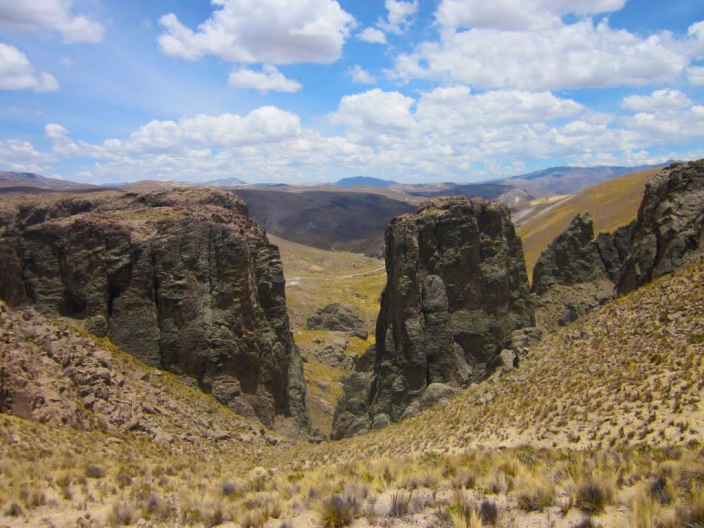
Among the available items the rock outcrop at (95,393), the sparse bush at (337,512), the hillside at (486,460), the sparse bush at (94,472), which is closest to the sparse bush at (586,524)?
the hillside at (486,460)

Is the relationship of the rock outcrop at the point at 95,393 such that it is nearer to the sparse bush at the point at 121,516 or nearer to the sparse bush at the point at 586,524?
the sparse bush at the point at 121,516

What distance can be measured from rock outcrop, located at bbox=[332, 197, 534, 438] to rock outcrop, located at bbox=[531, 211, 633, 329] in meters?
13.4

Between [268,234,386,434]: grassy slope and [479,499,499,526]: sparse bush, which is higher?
[479,499,499,526]: sparse bush

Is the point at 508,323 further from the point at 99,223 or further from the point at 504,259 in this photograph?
the point at 99,223

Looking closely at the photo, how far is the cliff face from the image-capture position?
99.4 feet

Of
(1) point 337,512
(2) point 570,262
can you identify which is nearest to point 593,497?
(1) point 337,512

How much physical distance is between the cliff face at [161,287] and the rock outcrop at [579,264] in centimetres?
3536

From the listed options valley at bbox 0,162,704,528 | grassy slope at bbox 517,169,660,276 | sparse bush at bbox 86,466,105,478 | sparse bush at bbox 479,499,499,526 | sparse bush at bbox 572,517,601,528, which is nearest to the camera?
sparse bush at bbox 572,517,601,528

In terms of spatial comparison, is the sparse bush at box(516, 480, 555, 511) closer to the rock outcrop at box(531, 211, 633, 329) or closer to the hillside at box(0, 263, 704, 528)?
the hillside at box(0, 263, 704, 528)

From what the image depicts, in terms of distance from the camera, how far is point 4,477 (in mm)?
13234

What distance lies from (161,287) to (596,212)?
120 metres

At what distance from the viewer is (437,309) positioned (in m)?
38.5

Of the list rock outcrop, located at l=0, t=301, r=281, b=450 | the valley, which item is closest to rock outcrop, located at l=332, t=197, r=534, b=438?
the valley

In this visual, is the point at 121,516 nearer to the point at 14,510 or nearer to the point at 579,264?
the point at 14,510
